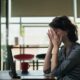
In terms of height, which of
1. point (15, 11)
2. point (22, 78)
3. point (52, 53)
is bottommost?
point (22, 78)

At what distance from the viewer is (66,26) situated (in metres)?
1.23

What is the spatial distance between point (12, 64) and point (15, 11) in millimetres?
2729

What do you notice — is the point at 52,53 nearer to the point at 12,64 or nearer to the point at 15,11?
the point at 12,64

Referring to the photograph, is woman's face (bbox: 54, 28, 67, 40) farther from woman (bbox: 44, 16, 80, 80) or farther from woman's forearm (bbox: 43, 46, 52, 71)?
woman's forearm (bbox: 43, 46, 52, 71)

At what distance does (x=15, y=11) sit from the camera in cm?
409

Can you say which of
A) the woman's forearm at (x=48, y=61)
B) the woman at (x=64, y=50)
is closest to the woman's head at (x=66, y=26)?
the woman at (x=64, y=50)

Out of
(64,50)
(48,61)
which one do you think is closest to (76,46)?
(64,50)

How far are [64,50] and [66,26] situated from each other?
0.11 m

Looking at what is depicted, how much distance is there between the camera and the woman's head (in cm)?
122

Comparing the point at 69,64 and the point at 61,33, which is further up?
the point at 61,33

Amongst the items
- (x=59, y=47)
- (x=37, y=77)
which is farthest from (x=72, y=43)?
(x=37, y=77)

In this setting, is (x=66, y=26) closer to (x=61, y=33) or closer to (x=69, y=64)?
(x=61, y=33)

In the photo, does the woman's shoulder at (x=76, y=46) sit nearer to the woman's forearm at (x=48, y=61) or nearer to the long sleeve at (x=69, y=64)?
the long sleeve at (x=69, y=64)

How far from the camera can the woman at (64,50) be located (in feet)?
3.91
